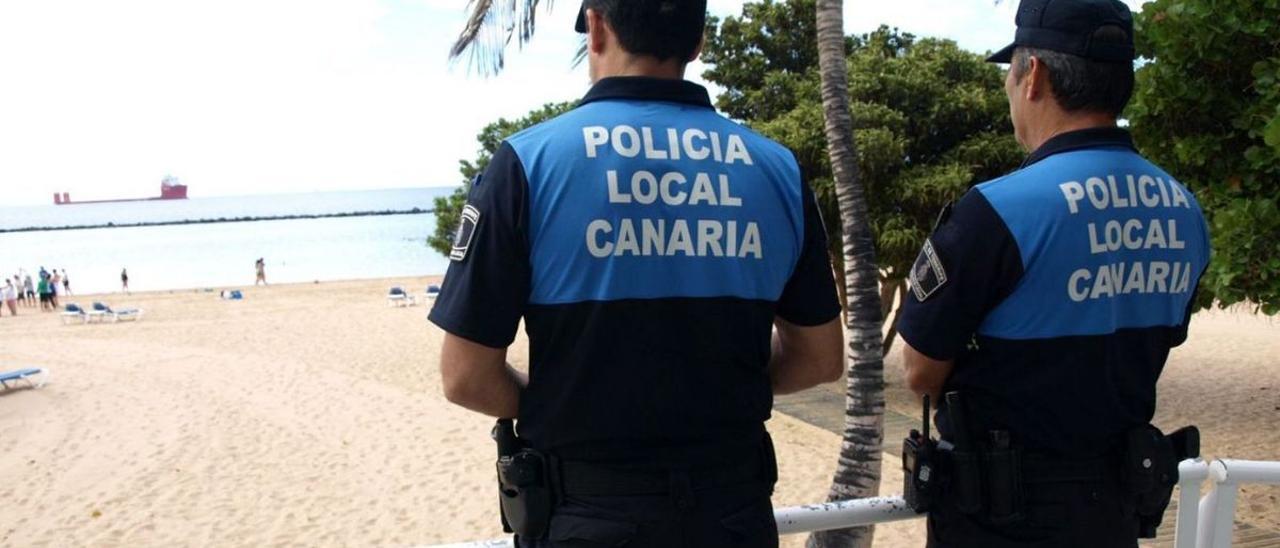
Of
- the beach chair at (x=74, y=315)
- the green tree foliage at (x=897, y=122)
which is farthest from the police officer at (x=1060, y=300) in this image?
the beach chair at (x=74, y=315)

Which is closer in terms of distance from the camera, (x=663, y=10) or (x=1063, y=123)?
(x=663, y=10)

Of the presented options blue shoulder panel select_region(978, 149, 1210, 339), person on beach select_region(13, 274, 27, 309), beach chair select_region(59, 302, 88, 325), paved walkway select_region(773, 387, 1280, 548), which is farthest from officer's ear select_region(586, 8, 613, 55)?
person on beach select_region(13, 274, 27, 309)

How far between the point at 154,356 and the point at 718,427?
71.1ft

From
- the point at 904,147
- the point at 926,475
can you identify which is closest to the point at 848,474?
the point at 926,475

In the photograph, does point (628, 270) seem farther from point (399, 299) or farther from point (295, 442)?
point (399, 299)

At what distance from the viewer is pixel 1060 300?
201 cm

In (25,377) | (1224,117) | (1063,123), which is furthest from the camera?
(25,377)

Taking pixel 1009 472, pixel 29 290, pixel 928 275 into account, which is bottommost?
pixel 29 290

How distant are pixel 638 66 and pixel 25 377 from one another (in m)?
19.0

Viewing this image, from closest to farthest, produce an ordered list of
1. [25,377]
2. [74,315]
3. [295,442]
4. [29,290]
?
[295,442] → [25,377] → [74,315] → [29,290]

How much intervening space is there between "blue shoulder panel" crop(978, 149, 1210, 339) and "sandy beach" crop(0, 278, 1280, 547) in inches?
230

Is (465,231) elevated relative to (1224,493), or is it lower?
elevated

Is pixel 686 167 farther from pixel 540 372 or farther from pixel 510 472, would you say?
pixel 510 472

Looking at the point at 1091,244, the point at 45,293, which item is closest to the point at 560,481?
the point at 1091,244
